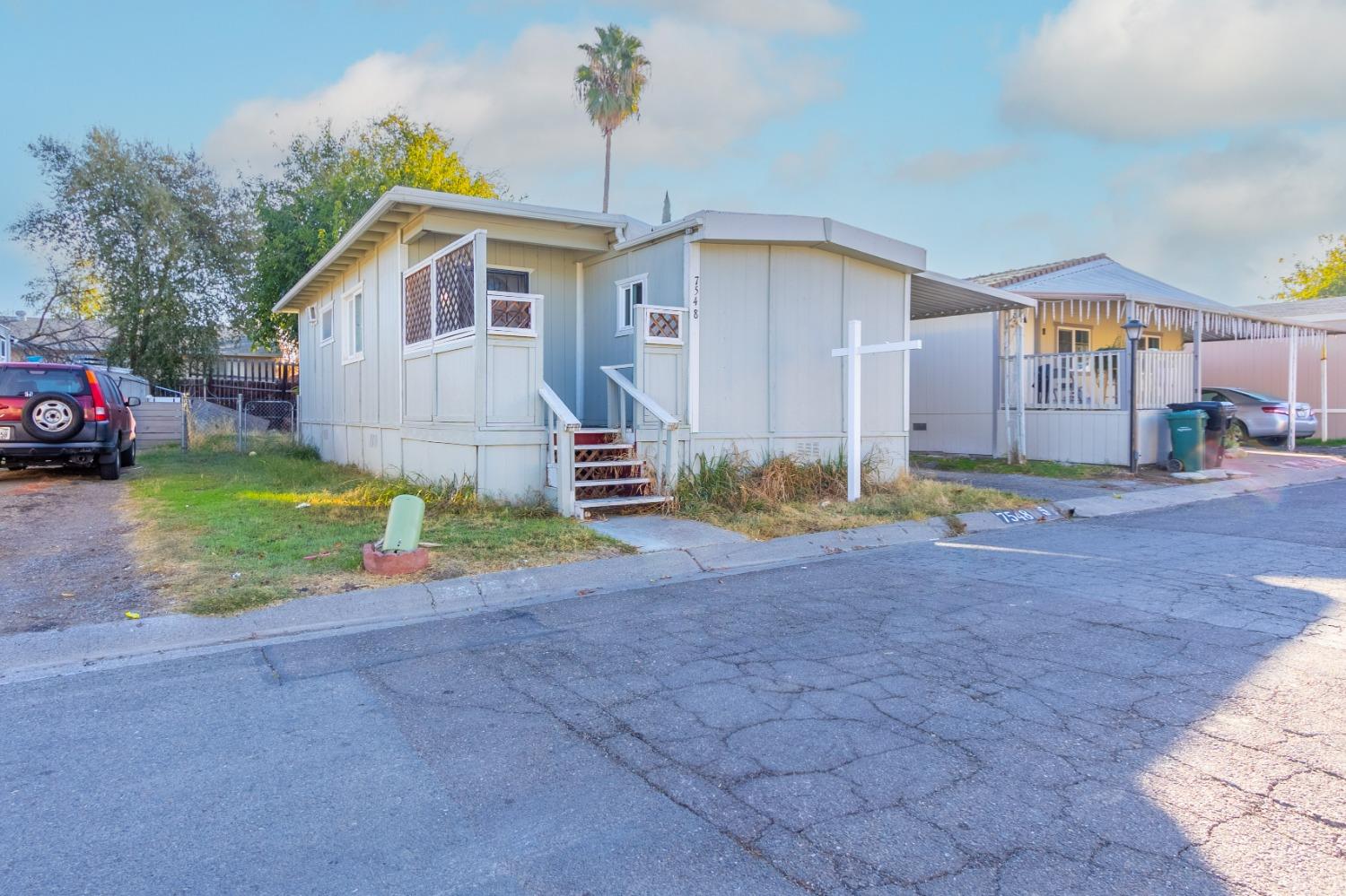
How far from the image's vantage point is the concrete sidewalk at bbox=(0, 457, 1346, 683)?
496 cm

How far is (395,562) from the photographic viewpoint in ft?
21.4

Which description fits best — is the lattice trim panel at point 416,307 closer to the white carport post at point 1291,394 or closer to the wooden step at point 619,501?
the wooden step at point 619,501

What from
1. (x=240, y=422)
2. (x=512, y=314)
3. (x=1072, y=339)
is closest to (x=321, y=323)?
(x=240, y=422)

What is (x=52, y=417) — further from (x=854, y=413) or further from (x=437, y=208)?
(x=854, y=413)

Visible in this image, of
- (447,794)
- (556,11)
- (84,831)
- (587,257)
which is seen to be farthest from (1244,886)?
(556,11)

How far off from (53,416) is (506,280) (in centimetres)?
668

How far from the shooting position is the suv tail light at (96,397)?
12.2 m

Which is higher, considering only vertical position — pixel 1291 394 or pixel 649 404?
pixel 1291 394

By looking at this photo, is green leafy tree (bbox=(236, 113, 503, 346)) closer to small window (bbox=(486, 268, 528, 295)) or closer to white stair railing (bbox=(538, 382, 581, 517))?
small window (bbox=(486, 268, 528, 295))

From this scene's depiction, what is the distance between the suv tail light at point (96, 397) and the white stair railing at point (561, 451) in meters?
7.43

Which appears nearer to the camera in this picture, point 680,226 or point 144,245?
point 680,226

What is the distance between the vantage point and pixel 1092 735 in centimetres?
360

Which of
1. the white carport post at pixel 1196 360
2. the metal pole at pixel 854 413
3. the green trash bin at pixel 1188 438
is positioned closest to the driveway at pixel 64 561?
the metal pole at pixel 854 413

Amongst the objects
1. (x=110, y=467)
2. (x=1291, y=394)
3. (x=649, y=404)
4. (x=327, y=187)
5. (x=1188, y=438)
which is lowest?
(x=110, y=467)
